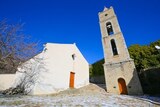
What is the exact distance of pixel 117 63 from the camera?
1445 centimetres

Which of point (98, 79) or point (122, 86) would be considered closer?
point (122, 86)

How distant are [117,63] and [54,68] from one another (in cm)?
723

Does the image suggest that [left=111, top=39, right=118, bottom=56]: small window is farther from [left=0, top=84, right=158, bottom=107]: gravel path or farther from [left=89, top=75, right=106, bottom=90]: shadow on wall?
[left=89, top=75, right=106, bottom=90]: shadow on wall

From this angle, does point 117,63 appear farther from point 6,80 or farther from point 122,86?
point 6,80

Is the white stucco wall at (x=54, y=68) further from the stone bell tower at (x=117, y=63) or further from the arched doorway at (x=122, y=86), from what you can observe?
the arched doorway at (x=122, y=86)

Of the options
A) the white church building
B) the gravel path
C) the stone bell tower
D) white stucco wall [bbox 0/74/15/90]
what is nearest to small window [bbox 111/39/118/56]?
the stone bell tower

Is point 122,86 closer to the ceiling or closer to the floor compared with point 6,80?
closer to the floor

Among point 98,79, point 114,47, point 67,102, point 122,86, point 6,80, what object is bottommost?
point 67,102

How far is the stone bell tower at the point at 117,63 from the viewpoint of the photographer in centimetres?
1316

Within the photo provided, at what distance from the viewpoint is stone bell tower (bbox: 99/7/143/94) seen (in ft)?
43.2

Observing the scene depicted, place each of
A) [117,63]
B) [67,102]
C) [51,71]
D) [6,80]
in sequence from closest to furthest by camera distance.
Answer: [67,102] < [51,71] < [117,63] < [6,80]

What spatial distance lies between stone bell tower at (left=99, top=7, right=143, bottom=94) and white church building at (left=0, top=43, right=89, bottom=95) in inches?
165

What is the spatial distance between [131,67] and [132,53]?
8.21 m

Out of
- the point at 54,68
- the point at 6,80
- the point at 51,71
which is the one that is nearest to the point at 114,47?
the point at 54,68
